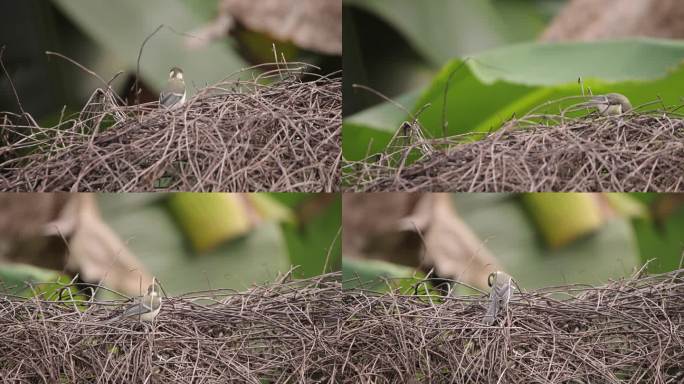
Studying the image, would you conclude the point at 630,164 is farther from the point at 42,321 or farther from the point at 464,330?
the point at 42,321

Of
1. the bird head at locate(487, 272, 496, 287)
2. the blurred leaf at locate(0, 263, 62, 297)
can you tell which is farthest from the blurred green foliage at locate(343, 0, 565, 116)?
the blurred leaf at locate(0, 263, 62, 297)

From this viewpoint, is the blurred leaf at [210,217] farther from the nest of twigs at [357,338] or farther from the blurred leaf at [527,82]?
the blurred leaf at [527,82]

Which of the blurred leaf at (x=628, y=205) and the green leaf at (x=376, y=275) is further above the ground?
the blurred leaf at (x=628, y=205)

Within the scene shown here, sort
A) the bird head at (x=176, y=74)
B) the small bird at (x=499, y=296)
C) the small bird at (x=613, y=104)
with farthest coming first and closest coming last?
the bird head at (x=176, y=74) → the small bird at (x=613, y=104) → the small bird at (x=499, y=296)

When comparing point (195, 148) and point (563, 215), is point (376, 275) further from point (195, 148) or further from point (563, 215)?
point (195, 148)

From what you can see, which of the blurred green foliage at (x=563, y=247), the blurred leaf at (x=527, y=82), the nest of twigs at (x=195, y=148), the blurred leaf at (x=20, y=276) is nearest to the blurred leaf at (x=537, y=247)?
the blurred green foliage at (x=563, y=247)

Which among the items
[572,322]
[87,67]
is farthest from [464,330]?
[87,67]
